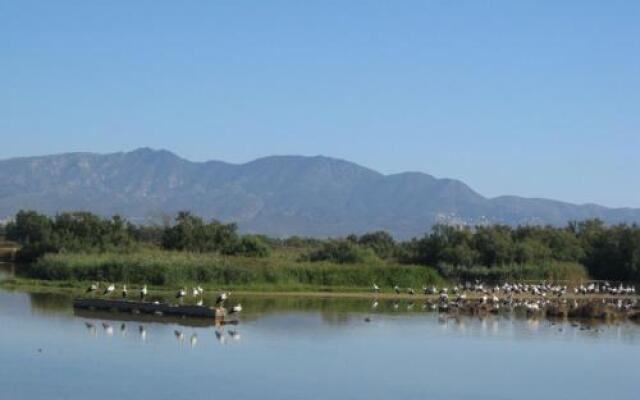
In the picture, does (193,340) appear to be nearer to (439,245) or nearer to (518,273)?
(439,245)

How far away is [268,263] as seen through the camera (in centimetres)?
6981

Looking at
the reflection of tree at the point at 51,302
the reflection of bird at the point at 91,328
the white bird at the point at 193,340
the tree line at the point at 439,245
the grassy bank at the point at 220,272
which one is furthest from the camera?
the tree line at the point at 439,245

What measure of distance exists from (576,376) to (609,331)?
51.7 feet

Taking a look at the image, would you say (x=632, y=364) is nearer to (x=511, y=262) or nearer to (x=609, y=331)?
(x=609, y=331)

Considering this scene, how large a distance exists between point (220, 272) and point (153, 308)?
17400 millimetres

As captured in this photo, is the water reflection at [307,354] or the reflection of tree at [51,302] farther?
the reflection of tree at [51,302]

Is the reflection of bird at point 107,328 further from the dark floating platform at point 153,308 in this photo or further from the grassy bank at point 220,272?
the grassy bank at point 220,272

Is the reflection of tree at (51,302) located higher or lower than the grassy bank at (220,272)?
lower

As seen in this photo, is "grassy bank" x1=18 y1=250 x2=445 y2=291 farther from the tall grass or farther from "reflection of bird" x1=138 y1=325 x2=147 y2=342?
"reflection of bird" x1=138 y1=325 x2=147 y2=342

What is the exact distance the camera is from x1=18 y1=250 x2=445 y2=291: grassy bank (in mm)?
65062

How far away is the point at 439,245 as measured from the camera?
3088 inches

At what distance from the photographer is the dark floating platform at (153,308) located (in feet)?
155

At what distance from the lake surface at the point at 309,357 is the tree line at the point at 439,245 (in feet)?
81.4

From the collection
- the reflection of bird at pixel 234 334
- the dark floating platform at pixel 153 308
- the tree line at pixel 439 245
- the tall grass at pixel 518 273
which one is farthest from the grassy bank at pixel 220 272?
the reflection of bird at pixel 234 334
